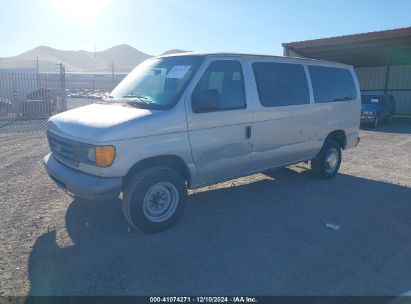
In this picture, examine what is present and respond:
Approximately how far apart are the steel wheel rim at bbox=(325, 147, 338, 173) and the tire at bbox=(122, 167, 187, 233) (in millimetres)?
3644

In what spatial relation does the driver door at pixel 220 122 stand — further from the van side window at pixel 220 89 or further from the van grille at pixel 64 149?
the van grille at pixel 64 149

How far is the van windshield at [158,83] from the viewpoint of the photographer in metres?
4.32

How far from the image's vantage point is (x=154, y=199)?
4.30 m

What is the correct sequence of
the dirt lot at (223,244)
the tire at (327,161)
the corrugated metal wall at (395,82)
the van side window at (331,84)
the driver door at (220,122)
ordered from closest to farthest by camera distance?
the dirt lot at (223,244) < the driver door at (220,122) < the van side window at (331,84) < the tire at (327,161) < the corrugated metal wall at (395,82)

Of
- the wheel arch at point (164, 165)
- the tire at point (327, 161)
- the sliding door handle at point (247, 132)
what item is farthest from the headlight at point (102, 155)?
the tire at point (327, 161)

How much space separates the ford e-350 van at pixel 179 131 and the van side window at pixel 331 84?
22cm

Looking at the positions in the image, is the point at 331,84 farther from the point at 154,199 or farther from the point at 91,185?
the point at 91,185

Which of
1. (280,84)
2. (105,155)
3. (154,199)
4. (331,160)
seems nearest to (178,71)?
(105,155)

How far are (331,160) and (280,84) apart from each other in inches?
92.0

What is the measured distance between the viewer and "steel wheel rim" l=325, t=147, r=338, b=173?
6857 mm

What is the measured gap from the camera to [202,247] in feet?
13.3

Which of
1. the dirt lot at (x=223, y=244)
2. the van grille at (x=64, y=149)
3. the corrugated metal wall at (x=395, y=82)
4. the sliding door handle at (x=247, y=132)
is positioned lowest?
the dirt lot at (x=223, y=244)

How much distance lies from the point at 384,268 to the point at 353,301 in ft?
2.60

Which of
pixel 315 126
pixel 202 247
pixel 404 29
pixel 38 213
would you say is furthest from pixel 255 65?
pixel 404 29
